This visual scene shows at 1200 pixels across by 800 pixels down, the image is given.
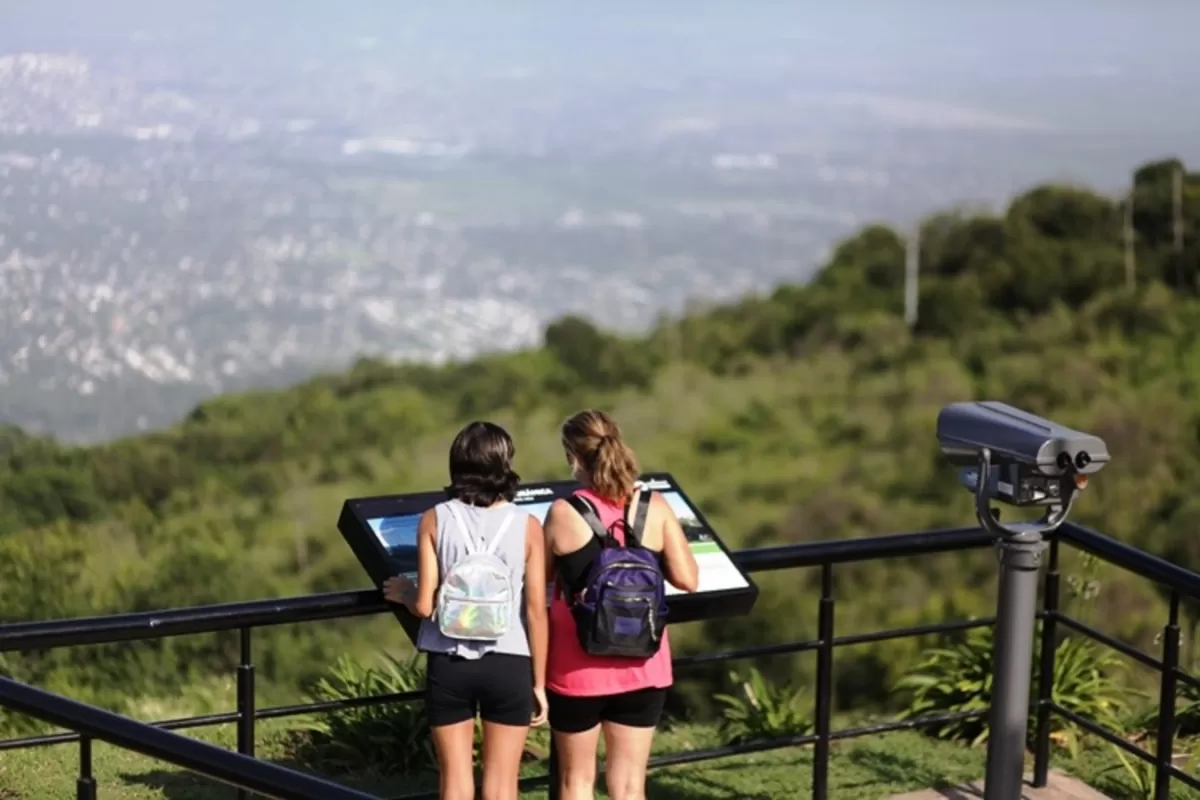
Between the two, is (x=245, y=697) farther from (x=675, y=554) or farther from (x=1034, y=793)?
(x=1034, y=793)

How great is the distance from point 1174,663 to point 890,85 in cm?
3945

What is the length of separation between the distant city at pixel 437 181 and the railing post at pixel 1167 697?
73.5ft

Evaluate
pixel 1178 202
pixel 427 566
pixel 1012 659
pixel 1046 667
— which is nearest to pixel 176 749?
pixel 427 566

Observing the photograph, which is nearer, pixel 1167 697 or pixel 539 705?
pixel 539 705

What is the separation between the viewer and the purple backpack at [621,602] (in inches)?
164

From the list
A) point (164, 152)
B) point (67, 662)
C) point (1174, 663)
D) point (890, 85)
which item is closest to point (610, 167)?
point (890, 85)

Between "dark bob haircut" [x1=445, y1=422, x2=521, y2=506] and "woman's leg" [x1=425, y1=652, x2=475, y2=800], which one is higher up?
"dark bob haircut" [x1=445, y1=422, x2=521, y2=506]

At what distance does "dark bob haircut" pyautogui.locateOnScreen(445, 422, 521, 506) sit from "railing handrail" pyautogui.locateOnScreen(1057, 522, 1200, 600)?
5.70 ft

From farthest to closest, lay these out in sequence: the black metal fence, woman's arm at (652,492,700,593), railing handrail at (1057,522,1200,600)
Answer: railing handrail at (1057,522,1200,600), woman's arm at (652,492,700,593), the black metal fence

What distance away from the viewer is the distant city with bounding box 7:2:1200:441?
2867 centimetres

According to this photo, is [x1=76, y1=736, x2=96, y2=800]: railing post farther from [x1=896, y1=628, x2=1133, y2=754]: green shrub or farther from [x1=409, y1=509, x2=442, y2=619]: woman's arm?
[x1=896, y1=628, x2=1133, y2=754]: green shrub

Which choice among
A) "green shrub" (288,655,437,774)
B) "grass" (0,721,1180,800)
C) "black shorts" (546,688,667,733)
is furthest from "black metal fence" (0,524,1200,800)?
"green shrub" (288,655,437,774)

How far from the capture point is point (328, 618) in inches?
163

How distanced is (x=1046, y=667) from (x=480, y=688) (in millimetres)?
2069
